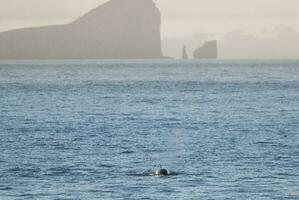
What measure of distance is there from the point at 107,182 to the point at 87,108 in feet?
236

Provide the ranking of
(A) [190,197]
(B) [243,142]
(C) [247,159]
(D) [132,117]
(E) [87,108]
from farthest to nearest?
(E) [87,108]
(D) [132,117]
(B) [243,142]
(C) [247,159]
(A) [190,197]

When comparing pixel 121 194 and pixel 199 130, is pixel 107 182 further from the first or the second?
pixel 199 130

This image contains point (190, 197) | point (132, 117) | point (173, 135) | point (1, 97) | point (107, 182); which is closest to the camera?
point (190, 197)

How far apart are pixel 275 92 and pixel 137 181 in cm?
11648

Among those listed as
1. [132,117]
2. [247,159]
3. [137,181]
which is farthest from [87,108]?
[137,181]

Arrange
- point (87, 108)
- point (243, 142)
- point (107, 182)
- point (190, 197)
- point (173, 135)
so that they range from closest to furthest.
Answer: point (190, 197) → point (107, 182) → point (243, 142) → point (173, 135) → point (87, 108)

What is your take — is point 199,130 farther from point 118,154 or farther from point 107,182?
point 107,182

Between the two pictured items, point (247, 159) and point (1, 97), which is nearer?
point (247, 159)

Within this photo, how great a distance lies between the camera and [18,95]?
595 feet

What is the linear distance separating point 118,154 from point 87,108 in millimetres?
56803

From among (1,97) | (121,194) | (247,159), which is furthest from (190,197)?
(1,97)

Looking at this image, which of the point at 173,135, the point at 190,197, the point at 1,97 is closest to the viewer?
the point at 190,197

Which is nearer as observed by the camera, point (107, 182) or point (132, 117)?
point (107, 182)

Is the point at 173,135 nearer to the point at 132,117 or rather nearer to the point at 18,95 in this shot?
the point at 132,117
